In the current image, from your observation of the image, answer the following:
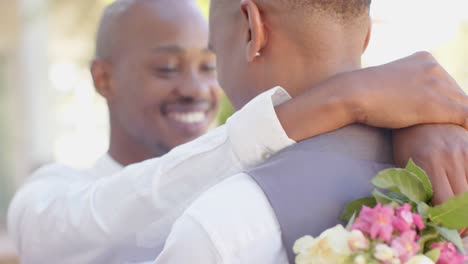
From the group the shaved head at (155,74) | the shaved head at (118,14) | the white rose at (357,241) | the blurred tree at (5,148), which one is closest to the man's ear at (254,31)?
the white rose at (357,241)

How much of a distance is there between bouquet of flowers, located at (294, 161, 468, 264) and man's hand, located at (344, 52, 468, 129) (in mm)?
196

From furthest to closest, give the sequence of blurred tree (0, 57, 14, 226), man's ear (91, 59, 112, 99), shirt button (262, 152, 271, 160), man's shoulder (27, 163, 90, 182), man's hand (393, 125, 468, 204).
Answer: blurred tree (0, 57, 14, 226) → man's ear (91, 59, 112, 99) → man's shoulder (27, 163, 90, 182) → shirt button (262, 152, 271, 160) → man's hand (393, 125, 468, 204)

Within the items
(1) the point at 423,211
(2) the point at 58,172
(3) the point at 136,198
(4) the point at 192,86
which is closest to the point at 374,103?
(1) the point at 423,211

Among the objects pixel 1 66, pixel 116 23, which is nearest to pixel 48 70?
pixel 1 66

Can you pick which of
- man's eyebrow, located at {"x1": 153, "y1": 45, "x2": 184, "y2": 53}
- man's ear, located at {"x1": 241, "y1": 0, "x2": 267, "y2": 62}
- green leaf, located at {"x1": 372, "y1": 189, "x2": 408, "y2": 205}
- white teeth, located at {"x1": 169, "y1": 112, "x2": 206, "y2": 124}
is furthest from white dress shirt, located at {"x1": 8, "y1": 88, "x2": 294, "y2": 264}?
man's eyebrow, located at {"x1": 153, "y1": 45, "x2": 184, "y2": 53}

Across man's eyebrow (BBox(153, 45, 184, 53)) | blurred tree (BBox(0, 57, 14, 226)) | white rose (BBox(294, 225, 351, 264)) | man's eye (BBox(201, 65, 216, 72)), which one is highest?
white rose (BBox(294, 225, 351, 264))

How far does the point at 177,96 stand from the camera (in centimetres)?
386

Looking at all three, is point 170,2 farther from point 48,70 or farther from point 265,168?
point 48,70

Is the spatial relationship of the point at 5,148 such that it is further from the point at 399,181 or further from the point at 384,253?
the point at 384,253

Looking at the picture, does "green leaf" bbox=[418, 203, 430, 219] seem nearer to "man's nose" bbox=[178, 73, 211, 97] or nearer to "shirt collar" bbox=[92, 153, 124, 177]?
"man's nose" bbox=[178, 73, 211, 97]

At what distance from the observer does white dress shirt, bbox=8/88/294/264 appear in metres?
2.22

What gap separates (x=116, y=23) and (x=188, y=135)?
585 millimetres

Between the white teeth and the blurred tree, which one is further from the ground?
the white teeth

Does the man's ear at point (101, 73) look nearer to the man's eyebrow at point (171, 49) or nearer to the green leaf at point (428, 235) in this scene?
the man's eyebrow at point (171, 49)
